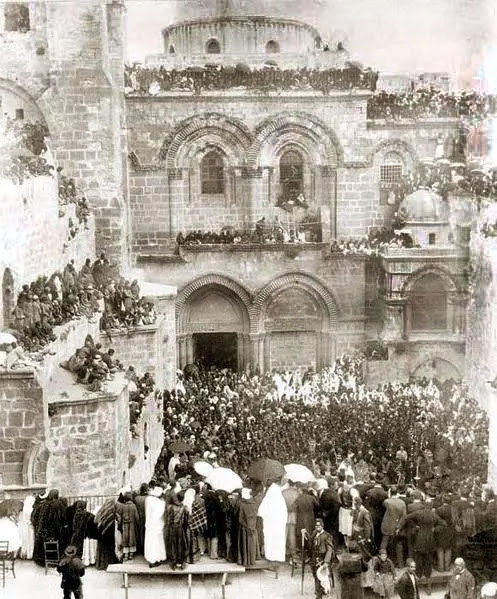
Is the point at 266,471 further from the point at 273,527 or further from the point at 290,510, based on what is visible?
the point at 273,527

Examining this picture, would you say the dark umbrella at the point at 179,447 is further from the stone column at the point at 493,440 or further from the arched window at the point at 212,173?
the arched window at the point at 212,173

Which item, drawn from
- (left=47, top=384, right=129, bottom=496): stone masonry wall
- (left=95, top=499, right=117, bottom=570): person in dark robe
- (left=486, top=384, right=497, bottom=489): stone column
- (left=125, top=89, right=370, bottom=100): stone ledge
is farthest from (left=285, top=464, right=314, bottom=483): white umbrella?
(left=125, top=89, right=370, bottom=100): stone ledge

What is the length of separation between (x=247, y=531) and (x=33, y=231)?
30.2 feet

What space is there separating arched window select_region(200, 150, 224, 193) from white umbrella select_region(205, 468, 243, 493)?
15775mm

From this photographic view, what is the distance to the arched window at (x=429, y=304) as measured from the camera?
27.6m

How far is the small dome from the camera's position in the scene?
94.0 feet

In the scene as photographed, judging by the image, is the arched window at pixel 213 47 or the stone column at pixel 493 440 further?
the arched window at pixel 213 47

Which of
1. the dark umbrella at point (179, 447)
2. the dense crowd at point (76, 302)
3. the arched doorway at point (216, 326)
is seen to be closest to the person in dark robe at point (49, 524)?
→ the dense crowd at point (76, 302)

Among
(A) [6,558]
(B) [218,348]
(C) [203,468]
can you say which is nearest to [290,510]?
(C) [203,468]

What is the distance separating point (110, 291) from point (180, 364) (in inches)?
219

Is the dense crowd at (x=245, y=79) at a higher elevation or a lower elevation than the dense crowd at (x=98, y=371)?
higher

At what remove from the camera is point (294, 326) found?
97.1ft

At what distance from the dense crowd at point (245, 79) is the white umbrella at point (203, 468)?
15.7 meters

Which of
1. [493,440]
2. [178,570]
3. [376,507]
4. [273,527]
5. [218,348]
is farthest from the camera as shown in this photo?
[218,348]
